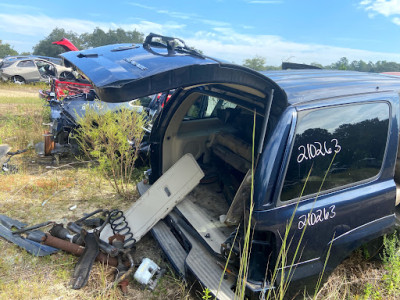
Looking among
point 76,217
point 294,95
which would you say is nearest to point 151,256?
point 76,217

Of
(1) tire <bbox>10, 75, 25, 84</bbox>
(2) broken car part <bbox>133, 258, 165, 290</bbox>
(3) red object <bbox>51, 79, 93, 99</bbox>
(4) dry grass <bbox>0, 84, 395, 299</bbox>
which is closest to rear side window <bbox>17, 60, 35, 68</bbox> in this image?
(1) tire <bbox>10, 75, 25, 84</bbox>

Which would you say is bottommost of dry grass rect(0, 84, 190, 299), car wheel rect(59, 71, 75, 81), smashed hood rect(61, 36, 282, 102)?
dry grass rect(0, 84, 190, 299)

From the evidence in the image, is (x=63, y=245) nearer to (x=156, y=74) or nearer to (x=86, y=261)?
(x=86, y=261)

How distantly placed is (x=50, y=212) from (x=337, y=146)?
12.2 feet

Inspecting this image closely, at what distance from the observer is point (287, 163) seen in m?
1.99

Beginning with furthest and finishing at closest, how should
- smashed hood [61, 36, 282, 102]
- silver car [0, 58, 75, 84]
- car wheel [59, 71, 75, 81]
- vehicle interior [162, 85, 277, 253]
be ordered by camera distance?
silver car [0, 58, 75, 84], car wheel [59, 71, 75, 81], vehicle interior [162, 85, 277, 253], smashed hood [61, 36, 282, 102]

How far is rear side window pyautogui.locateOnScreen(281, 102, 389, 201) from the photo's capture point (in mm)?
2047

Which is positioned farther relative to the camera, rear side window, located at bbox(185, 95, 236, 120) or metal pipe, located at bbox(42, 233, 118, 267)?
rear side window, located at bbox(185, 95, 236, 120)

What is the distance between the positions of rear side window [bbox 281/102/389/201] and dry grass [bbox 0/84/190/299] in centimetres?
134

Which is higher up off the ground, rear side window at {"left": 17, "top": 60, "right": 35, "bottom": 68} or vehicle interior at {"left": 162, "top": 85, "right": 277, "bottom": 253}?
rear side window at {"left": 17, "top": 60, "right": 35, "bottom": 68}

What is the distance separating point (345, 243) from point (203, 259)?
1119 mm

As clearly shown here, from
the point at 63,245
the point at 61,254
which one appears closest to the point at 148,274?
the point at 63,245

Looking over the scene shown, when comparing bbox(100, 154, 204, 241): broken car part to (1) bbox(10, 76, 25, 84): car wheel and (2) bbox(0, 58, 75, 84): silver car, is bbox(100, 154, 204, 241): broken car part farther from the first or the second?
(1) bbox(10, 76, 25, 84): car wheel

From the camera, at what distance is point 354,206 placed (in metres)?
2.27
